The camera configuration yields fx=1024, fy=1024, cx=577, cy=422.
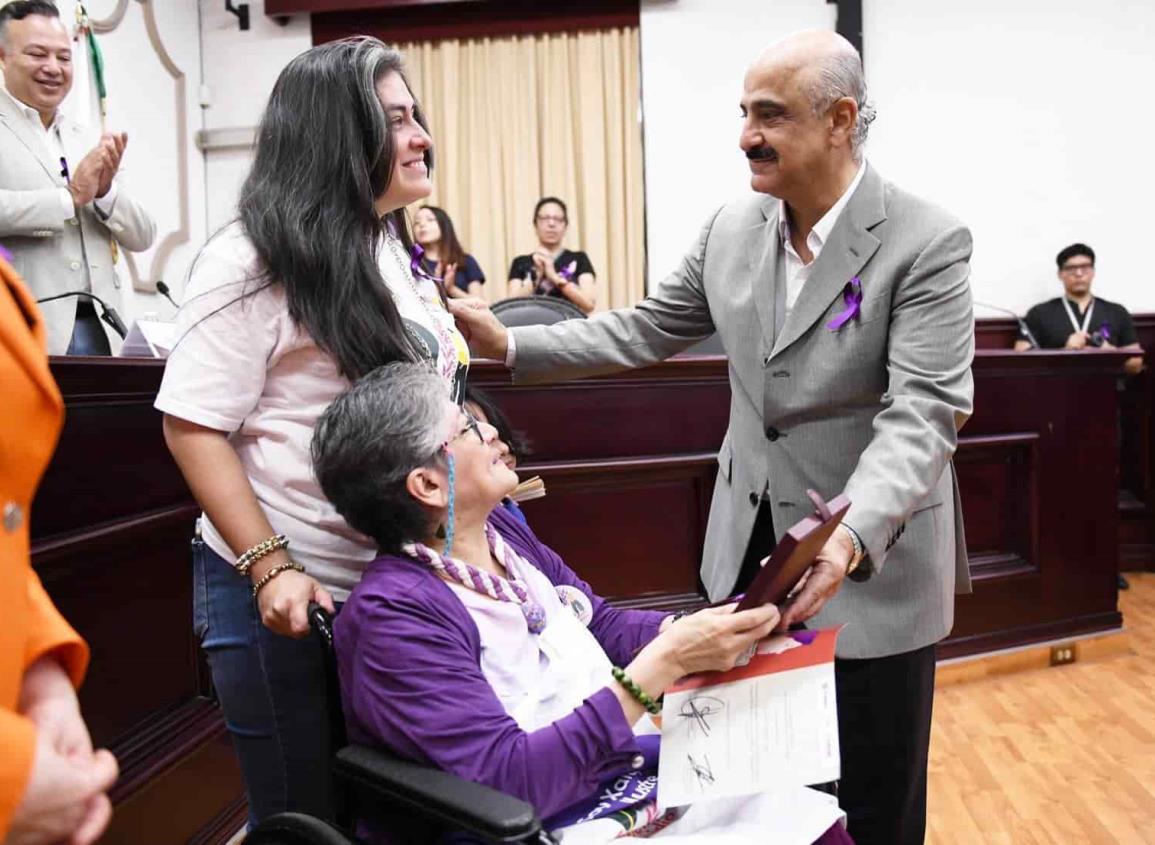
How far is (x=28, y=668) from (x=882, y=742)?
1293mm

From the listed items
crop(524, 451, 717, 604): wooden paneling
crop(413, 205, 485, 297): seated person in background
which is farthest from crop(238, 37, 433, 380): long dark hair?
crop(413, 205, 485, 297): seated person in background

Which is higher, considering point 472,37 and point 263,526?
point 472,37

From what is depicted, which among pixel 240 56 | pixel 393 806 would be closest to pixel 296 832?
pixel 393 806

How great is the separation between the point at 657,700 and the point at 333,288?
0.62 m

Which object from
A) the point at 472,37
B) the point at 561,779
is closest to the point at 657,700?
the point at 561,779

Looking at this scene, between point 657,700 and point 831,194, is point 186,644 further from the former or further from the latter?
point 831,194

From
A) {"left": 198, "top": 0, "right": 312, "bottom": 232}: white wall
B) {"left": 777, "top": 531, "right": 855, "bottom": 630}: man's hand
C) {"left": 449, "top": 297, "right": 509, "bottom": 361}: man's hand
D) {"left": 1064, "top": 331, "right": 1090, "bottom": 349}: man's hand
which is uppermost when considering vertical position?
{"left": 198, "top": 0, "right": 312, "bottom": 232}: white wall

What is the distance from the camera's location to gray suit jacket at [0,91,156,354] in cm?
266

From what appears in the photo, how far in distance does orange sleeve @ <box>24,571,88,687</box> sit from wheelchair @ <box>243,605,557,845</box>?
0.37m

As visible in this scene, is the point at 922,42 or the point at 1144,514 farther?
the point at 922,42

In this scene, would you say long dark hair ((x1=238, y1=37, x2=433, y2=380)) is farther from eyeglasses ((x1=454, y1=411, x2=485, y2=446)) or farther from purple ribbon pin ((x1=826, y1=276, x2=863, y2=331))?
purple ribbon pin ((x1=826, y1=276, x2=863, y2=331))

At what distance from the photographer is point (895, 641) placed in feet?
5.27

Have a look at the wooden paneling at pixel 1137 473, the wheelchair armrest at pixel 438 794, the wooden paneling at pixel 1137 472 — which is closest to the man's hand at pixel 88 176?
the wheelchair armrest at pixel 438 794

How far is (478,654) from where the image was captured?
1224mm
